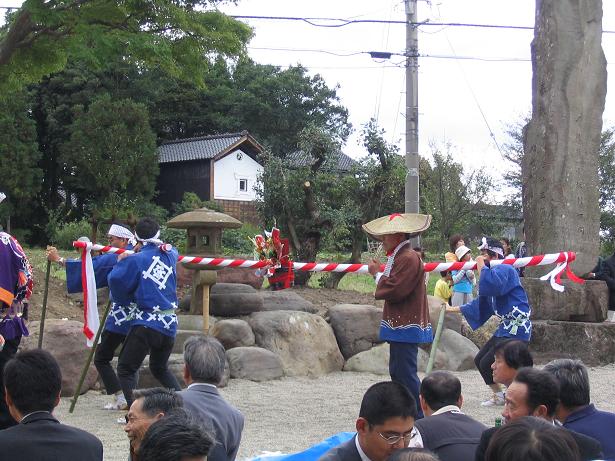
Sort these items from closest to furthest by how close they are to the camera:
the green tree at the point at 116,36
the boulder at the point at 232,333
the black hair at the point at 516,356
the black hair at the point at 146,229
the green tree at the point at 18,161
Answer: the black hair at the point at 516,356 → the black hair at the point at 146,229 → the green tree at the point at 116,36 → the boulder at the point at 232,333 → the green tree at the point at 18,161

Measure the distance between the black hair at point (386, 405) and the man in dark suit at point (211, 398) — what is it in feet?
2.67

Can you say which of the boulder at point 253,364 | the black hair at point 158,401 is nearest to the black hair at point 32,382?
the black hair at point 158,401

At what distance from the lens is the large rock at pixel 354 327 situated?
1044cm

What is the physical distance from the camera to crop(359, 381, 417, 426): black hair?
323 centimetres

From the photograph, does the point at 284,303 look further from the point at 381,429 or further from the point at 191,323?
the point at 381,429

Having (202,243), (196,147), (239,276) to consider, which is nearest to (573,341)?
(239,276)

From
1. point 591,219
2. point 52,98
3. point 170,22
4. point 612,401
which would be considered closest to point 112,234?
point 170,22

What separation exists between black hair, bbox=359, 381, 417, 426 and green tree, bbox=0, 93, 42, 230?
80.8ft

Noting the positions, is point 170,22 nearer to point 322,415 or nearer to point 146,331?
point 146,331

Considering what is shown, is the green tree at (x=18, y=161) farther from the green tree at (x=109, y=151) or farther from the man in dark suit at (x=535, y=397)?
the man in dark suit at (x=535, y=397)

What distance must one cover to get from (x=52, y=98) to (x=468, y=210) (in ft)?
53.0

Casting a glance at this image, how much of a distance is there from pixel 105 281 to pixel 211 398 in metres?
3.89

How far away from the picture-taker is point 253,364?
9.09m

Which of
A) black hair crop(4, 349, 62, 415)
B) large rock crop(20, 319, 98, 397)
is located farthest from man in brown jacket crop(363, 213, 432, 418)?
large rock crop(20, 319, 98, 397)
